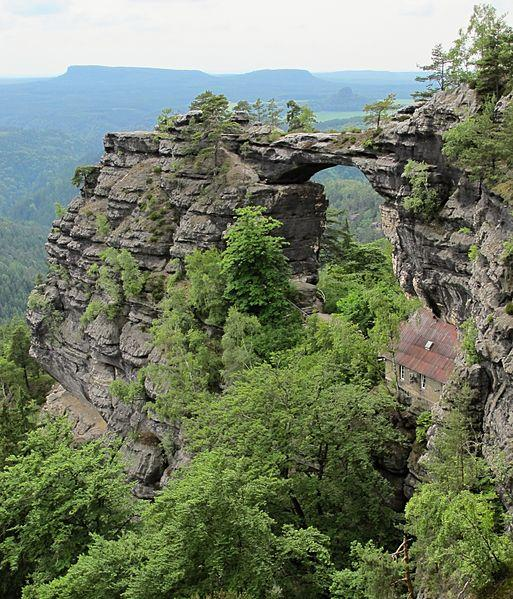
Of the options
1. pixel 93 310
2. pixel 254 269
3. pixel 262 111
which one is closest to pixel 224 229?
pixel 254 269

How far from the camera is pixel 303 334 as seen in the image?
35.4 meters

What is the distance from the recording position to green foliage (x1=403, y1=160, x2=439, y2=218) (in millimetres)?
30922

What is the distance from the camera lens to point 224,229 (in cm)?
4150

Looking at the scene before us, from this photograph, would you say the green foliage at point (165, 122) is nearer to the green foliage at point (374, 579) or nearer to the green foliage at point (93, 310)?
the green foliage at point (93, 310)

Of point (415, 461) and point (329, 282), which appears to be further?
point (329, 282)

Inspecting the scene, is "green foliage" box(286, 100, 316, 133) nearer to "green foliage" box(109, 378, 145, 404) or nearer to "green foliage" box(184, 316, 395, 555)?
"green foliage" box(109, 378, 145, 404)

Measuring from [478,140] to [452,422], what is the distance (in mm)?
11811

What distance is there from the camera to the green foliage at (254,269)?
37.2 metres

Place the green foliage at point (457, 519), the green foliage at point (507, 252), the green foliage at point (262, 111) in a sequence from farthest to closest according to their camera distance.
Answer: the green foliage at point (262, 111) → the green foliage at point (507, 252) → the green foliage at point (457, 519)

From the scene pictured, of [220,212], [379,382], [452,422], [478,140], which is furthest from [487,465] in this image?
[220,212]

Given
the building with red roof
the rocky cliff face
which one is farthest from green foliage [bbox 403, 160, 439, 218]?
the building with red roof

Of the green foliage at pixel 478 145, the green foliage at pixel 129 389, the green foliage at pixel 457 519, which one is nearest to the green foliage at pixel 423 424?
the green foliage at pixel 457 519

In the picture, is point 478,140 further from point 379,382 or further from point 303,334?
point 303,334

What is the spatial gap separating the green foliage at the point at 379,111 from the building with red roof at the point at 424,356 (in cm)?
→ 1345
